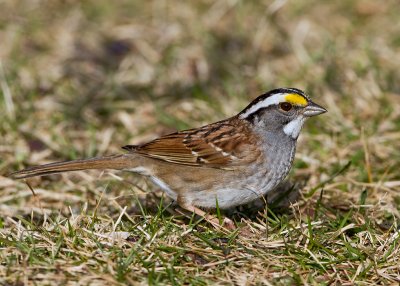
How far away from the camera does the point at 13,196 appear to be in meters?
5.77

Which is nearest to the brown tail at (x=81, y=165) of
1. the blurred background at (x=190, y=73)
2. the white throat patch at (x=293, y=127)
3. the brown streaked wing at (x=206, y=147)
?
the brown streaked wing at (x=206, y=147)

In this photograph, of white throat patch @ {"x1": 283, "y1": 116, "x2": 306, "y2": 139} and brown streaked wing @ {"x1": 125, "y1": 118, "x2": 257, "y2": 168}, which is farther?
white throat patch @ {"x1": 283, "y1": 116, "x2": 306, "y2": 139}

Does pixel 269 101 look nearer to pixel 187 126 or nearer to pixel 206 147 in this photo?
pixel 206 147

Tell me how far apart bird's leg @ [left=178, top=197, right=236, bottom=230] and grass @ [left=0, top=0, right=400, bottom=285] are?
0.07 m

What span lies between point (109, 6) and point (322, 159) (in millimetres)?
4236

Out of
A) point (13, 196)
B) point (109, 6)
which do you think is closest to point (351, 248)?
point (13, 196)

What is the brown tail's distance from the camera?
17.1ft

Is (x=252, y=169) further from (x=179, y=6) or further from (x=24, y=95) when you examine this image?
(x=179, y=6)

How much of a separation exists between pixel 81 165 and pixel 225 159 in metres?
1.00

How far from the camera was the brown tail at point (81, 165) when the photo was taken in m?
5.21

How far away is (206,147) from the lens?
5309mm

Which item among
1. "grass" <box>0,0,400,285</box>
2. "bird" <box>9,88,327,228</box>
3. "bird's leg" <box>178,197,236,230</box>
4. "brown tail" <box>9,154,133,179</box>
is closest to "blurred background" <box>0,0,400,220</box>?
"grass" <box>0,0,400,285</box>

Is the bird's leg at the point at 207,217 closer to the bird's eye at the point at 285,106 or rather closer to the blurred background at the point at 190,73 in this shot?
the bird's eye at the point at 285,106

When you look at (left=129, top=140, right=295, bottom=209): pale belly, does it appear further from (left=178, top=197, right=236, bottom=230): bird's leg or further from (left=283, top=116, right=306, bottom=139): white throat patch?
(left=283, top=116, right=306, bottom=139): white throat patch
